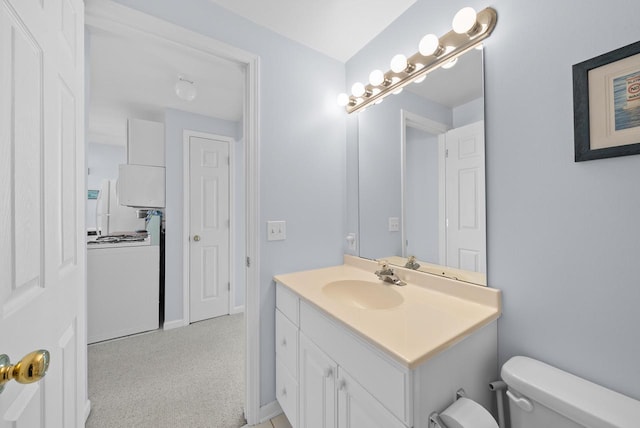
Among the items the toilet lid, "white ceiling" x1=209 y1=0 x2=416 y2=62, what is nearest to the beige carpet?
the toilet lid

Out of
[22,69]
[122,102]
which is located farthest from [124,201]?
[22,69]

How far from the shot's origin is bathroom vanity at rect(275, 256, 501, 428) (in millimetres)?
704

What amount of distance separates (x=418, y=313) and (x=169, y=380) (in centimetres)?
186

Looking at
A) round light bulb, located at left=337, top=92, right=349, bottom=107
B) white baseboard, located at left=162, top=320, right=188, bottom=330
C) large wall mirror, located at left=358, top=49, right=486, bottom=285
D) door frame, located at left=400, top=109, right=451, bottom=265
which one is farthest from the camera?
white baseboard, located at left=162, top=320, right=188, bottom=330

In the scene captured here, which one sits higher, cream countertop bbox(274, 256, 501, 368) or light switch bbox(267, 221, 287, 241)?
light switch bbox(267, 221, 287, 241)

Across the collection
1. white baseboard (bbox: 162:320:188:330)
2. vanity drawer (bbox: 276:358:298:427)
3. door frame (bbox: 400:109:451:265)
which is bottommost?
white baseboard (bbox: 162:320:188:330)

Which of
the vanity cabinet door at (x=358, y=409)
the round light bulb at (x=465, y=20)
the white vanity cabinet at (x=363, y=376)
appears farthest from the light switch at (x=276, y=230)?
the round light bulb at (x=465, y=20)

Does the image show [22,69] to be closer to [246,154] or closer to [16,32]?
[16,32]

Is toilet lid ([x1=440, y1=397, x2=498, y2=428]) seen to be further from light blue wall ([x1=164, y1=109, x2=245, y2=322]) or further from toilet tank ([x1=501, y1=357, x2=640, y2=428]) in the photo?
light blue wall ([x1=164, y1=109, x2=245, y2=322])

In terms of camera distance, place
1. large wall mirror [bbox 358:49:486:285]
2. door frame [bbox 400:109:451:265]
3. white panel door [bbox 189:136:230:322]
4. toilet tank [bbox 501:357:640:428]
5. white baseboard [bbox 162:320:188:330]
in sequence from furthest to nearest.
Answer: white panel door [bbox 189:136:230:322] → white baseboard [bbox 162:320:188:330] → door frame [bbox 400:109:451:265] → large wall mirror [bbox 358:49:486:285] → toilet tank [bbox 501:357:640:428]

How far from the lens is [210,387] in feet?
5.61

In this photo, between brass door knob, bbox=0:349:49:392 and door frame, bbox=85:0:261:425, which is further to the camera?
door frame, bbox=85:0:261:425

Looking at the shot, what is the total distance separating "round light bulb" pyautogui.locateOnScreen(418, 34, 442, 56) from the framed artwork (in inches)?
21.2

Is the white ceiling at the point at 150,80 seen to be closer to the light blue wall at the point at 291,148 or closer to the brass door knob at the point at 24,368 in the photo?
the light blue wall at the point at 291,148
